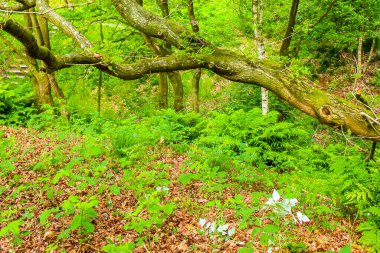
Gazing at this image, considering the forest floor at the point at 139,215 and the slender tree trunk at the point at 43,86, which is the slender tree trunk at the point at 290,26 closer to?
the forest floor at the point at 139,215

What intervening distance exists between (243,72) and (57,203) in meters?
4.17

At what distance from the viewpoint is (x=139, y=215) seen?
3836 mm

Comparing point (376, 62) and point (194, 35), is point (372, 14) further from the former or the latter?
point (194, 35)

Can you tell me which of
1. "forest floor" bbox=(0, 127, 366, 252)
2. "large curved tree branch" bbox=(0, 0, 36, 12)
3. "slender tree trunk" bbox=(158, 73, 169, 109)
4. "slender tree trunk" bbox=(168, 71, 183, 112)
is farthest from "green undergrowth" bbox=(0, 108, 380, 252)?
"slender tree trunk" bbox=(158, 73, 169, 109)

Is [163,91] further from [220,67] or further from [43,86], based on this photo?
[220,67]

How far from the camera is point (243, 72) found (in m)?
6.43

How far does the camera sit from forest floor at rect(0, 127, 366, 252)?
3324 mm

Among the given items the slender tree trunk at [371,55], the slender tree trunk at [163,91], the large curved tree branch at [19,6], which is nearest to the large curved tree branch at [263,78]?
the large curved tree branch at [19,6]

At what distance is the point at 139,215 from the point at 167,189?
453mm

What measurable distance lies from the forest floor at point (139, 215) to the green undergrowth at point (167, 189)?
0.06 feet

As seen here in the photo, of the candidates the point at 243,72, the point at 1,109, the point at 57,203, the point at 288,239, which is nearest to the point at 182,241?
the point at 288,239

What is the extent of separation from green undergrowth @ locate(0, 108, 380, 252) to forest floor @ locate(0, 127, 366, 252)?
2cm

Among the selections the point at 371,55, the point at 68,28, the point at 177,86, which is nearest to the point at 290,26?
the point at 177,86

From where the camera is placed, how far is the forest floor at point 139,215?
3.32 meters
